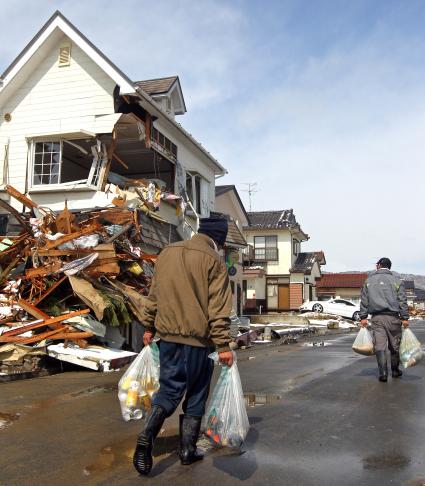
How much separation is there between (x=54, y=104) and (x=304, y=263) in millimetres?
30708

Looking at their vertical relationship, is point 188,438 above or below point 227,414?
below

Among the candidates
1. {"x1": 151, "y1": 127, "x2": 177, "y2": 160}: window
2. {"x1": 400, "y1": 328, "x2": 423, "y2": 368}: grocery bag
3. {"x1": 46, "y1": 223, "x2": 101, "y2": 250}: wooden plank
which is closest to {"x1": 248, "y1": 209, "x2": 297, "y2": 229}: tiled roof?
{"x1": 151, "y1": 127, "x2": 177, "y2": 160}: window

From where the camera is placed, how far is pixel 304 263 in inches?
1662

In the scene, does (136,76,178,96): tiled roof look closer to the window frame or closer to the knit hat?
the window frame

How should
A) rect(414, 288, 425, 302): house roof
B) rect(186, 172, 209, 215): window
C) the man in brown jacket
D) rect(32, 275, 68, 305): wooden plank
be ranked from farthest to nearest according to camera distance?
rect(414, 288, 425, 302): house roof
rect(186, 172, 209, 215): window
rect(32, 275, 68, 305): wooden plank
the man in brown jacket

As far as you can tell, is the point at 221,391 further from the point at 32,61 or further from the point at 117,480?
the point at 32,61

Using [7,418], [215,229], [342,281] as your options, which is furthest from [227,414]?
[342,281]

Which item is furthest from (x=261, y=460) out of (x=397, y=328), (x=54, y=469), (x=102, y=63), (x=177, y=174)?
(x=177, y=174)

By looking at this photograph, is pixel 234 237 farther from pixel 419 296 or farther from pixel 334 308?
pixel 419 296

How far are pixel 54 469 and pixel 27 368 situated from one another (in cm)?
512

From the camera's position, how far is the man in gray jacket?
734cm

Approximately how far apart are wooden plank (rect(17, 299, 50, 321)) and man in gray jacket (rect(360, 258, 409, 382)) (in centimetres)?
566

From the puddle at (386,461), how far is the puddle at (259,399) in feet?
6.97

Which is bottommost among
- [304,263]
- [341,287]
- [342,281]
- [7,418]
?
[7,418]
